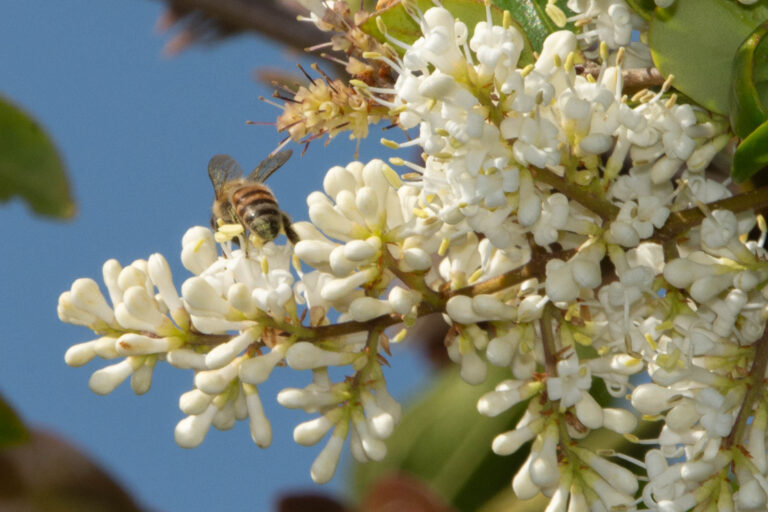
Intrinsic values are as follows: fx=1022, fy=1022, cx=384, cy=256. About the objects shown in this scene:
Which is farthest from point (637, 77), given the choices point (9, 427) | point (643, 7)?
point (9, 427)

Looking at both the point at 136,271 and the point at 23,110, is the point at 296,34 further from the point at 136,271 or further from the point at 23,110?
the point at 136,271

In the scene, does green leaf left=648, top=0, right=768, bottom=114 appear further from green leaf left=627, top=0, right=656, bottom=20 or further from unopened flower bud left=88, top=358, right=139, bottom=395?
unopened flower bud left=88, top=358, right=139, bottom=395

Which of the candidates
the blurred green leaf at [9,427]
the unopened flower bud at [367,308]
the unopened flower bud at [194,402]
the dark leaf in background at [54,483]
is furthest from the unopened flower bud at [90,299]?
the dark leaf in background at [54,483]

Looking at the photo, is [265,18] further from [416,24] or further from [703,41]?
[703,41]

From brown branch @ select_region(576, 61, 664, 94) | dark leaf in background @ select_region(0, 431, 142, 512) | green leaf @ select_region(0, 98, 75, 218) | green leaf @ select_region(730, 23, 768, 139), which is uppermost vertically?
green leaf @ select_region(0, 98, 75, 218)

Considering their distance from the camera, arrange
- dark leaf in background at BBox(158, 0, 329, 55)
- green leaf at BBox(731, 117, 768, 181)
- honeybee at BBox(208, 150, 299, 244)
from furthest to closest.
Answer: dark leaf in background at BBox(158, 0, 329, 55)
honeybee at BBox(208, 150, 299, 244)
green leaf at BBox(731, 117, 768, 181)

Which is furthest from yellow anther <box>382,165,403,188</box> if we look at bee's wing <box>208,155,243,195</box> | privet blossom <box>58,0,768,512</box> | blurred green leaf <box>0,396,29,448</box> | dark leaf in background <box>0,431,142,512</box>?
dark leaf in background <box>0,431,142,512</box>

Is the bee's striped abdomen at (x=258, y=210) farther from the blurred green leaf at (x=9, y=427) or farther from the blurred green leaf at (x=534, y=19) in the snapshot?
the blurred green leaf at (x=9, y=427)
